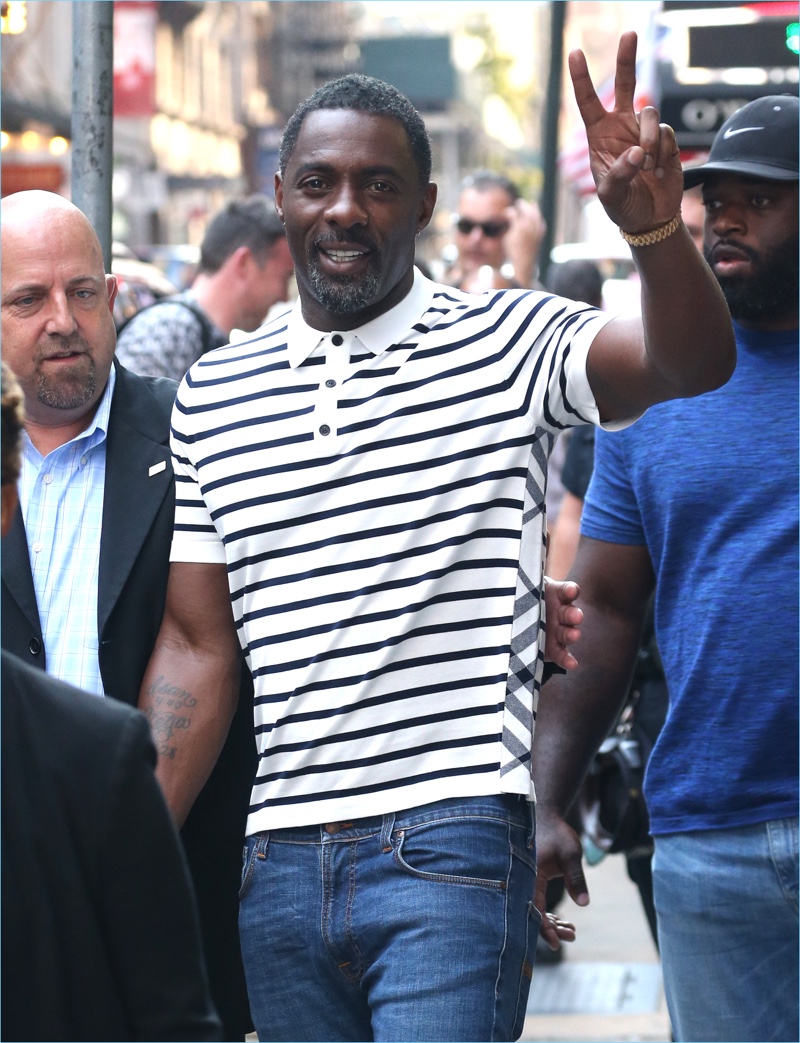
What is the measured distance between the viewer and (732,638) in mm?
3426

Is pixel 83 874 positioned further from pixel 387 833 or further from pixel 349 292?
pixel 349 292

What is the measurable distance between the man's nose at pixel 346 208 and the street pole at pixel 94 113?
0.97 metres

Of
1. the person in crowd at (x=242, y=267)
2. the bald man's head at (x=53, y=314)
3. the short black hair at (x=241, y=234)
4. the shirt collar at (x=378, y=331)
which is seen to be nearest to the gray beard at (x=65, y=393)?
the bald man's head at (x=53, y=314)

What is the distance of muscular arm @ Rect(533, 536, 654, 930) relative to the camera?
3.67 m

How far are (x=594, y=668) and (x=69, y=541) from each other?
1215 mm

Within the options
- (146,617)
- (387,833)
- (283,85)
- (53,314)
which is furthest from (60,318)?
(283,85)

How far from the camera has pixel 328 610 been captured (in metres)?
2.91

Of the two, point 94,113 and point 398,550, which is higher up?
point 94,113

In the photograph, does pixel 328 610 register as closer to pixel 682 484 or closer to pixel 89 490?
pixel 89 490

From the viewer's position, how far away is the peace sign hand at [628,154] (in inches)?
103

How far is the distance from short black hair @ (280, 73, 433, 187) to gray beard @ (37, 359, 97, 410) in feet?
1.97

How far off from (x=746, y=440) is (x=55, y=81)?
94.6 feet

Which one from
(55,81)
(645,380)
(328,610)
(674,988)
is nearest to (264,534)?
(328,610)

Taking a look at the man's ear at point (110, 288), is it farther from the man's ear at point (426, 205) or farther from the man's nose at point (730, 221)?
the man's nose at point (730, 221)
